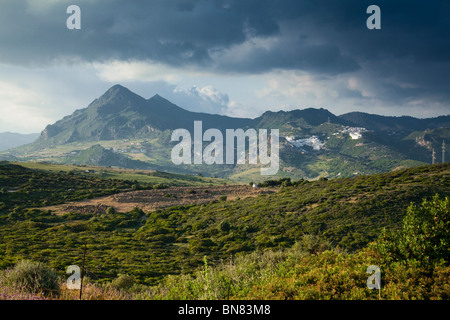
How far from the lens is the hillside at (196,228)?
97.6ft

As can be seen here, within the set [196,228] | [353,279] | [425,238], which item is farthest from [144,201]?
[425,238]

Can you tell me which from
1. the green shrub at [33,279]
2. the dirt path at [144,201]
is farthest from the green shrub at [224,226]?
the green shrub at [33,279]

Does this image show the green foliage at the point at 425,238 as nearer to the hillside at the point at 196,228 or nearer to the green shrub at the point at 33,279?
the hillside at the point at 196,228

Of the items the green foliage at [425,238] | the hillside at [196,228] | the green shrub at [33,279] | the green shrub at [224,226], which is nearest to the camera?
the green foliage at [425,238]

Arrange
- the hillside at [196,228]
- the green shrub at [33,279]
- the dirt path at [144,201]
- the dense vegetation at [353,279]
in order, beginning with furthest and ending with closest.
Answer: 1. the dirt path at [144,201]
2. the hillside at [196,228]
3. the green shrub at [33,279]
4. the dense vegetation at [353,279]

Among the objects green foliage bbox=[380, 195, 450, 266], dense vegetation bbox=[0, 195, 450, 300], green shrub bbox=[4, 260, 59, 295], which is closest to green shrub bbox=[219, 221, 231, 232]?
dense vegetation bbox=[0, 195, 450, 300]

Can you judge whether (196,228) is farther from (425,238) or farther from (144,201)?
(425,238)

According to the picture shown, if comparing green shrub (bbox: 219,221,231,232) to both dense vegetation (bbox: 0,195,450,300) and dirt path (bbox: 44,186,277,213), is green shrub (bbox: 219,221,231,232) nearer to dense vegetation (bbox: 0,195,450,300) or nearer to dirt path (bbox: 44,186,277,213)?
dirt path (bbox: 44,186,277,213)

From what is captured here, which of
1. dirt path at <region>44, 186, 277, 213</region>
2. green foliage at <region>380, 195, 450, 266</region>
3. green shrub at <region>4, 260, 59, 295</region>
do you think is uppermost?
green foliage at <region>380, 195, 450, 266</region>

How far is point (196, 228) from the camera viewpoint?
46750 millimetres

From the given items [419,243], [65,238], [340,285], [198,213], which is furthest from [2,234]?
[419,243]

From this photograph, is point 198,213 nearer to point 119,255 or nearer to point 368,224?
point 119,255

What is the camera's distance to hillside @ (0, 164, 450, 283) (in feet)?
97.6
